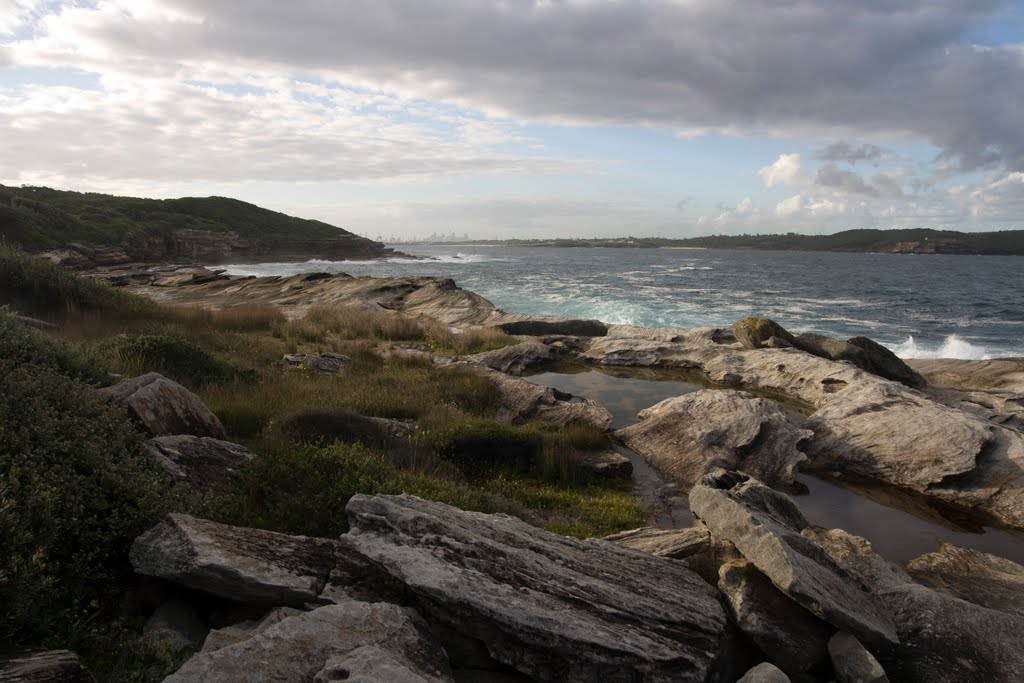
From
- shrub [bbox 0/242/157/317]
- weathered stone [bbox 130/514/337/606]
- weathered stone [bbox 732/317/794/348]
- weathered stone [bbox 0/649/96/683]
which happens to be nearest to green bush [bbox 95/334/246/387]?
shrub [bbox 0/242/157/317]

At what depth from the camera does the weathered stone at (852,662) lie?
5738mm

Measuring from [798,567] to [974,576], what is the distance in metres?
5.21

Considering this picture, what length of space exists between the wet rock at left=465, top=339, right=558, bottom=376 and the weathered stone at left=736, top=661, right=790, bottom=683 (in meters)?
16.9

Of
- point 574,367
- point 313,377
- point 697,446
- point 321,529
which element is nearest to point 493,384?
point 313,377

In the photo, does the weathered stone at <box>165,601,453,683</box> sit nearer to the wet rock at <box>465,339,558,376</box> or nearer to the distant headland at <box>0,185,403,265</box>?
the wet rock at <box>465,339,558,376</box>

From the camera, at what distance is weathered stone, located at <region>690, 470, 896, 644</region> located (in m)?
6.09

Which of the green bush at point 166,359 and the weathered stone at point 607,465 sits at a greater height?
the green bush at point 166,359

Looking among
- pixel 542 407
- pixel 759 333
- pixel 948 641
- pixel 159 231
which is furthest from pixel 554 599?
pixel 159 231

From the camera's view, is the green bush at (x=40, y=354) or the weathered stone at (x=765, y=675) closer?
the weathered stone at (x=765, y=675)

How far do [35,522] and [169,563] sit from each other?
1.13 m

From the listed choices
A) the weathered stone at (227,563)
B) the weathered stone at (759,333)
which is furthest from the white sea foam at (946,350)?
the weathered stone at (227,563)

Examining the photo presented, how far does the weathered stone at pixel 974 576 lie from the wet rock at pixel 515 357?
14773 mm

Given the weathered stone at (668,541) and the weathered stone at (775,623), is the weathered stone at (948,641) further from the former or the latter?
the weathered stone at (668,541)

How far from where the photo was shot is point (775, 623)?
20.6ft
